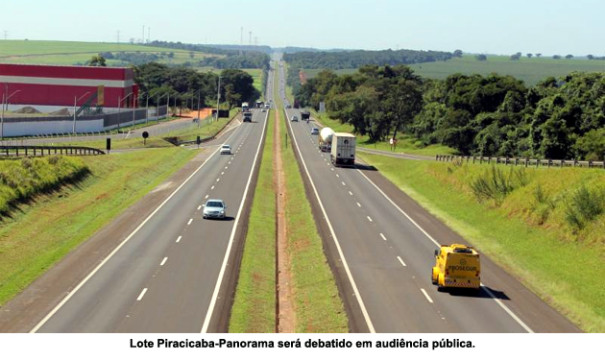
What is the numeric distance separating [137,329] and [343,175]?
200ft

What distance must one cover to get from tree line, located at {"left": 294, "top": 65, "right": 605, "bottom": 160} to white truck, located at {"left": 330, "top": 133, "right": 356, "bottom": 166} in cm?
2050

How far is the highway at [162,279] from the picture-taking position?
31.3m

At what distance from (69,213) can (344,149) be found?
42.2 m

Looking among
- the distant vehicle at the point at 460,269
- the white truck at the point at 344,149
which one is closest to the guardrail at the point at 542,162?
the white truck at the point at 344,149

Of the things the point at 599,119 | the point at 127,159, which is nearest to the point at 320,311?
the point at 127,159

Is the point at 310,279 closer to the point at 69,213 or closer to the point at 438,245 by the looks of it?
the point at 438,245

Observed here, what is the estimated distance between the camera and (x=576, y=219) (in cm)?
5144

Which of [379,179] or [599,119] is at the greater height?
[599,119]

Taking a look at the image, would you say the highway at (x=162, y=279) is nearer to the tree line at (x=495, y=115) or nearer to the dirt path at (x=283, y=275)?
the dirt path at (x=283, y=275)

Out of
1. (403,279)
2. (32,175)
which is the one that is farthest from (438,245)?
(32,175)

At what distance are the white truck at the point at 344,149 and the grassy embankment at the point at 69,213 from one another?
18.2m

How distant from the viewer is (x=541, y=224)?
5500 cm
